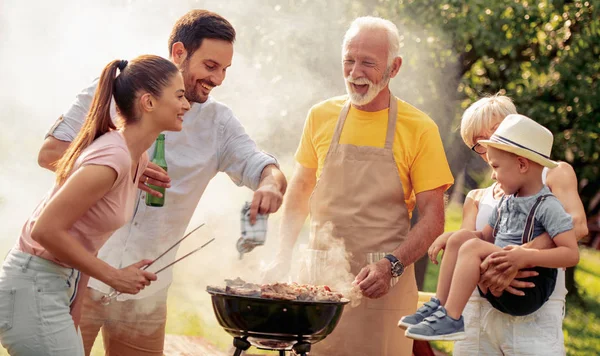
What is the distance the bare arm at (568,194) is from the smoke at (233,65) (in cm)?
321

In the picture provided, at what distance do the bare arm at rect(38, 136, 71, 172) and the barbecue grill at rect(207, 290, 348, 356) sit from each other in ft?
3.30

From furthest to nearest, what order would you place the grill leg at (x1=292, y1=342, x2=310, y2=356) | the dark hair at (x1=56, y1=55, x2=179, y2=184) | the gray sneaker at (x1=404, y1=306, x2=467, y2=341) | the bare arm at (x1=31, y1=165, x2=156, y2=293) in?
1. the grill leg at (x1=292, y1=342, x2=310, y2=356)
2. the gray sneaker at (x1=404, y1=306, x2=467, y2=341)
3. the dark hair at (x1=56, y1=55, x2=179, y2=184)
4. the bare arm at (x1=31, y1=165, x2=156, y2=293)

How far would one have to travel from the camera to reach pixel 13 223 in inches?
316

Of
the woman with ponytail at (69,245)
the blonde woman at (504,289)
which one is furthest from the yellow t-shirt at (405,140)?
the woman with ponytail at (69,245)

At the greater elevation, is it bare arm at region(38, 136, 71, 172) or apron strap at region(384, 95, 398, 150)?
apron strap at region(384, 95, 398, 150)

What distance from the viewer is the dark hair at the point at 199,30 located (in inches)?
173

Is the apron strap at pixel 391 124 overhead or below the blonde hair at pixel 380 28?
below

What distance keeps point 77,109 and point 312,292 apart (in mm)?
1478

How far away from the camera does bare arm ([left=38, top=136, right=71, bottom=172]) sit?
404cm

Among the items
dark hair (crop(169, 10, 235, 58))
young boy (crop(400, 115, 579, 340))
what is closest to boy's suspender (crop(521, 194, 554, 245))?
young boy (crop(400, 115, 579, 340))

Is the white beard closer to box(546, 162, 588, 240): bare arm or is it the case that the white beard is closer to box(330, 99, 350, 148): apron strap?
box(330, 99, 350, 148): apron strap

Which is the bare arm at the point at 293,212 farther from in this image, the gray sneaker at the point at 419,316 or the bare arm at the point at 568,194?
the bare arm at the point at 568,194

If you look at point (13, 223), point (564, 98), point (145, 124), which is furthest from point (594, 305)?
point (145, 124)

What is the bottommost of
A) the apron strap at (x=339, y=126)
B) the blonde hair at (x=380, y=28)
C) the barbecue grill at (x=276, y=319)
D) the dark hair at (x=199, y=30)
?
the barbecue grill at (x=276, y=319)
